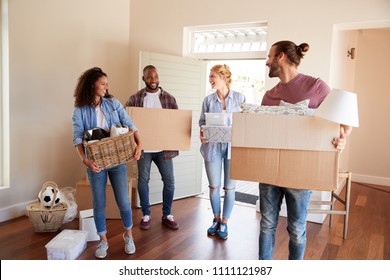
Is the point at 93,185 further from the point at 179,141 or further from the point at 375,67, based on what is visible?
the point at 375,67

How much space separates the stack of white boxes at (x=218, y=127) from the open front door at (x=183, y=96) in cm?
139

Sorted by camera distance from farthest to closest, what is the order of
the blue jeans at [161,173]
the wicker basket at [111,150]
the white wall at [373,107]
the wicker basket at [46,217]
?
the white wall at [373,107] → the blue jeans at [161,173] → the wicker basket at [46,217] → the wicker basket at [111,150]

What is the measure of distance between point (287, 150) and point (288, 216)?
A: 0.39m

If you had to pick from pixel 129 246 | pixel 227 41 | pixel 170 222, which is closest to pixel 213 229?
pixel 170 222

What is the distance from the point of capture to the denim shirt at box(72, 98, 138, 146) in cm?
222

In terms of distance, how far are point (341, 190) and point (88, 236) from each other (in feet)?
11.9

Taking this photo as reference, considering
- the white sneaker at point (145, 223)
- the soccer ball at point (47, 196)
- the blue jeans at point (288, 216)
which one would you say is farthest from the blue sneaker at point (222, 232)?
the soccer ball at point (47, 196)

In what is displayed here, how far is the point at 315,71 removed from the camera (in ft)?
10.9

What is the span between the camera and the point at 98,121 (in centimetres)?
229

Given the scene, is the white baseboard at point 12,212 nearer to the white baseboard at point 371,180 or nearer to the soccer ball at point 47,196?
the soccer ball at point 47,196

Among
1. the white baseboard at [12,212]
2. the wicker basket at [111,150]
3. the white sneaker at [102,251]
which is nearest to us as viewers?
the wicker basket at [111,150]

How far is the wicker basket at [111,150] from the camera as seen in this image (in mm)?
2084

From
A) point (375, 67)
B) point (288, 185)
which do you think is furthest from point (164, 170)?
point (375, 67)

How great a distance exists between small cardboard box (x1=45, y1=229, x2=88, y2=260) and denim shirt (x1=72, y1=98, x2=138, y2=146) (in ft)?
2.42
